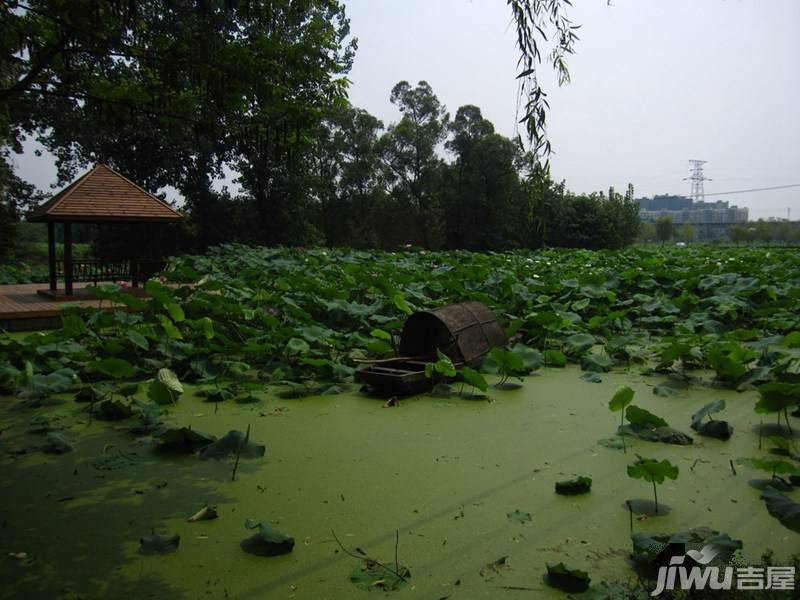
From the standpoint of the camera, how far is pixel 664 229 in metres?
44.8

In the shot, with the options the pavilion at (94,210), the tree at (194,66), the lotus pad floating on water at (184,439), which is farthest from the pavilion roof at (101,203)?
the lotus pad floating on water at (184,439)

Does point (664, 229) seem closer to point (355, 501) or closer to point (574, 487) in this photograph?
point (574, 487)

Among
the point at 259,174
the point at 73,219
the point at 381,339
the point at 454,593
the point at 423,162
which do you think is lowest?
the point at 454,593

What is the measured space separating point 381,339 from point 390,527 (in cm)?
247

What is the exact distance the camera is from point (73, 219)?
760cm

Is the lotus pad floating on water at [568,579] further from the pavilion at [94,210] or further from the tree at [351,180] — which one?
the tree at [351,180]

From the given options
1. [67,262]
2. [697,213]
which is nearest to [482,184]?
[67,262]

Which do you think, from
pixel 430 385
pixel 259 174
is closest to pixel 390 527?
pixel 430 385

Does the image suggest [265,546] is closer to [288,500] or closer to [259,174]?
[288,500]

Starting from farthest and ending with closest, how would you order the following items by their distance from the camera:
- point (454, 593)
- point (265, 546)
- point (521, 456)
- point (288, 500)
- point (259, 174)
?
point (259, 174), point (521, 456), point (288, 500), point (265, 546), point (454, 593)

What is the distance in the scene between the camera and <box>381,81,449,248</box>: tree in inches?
948

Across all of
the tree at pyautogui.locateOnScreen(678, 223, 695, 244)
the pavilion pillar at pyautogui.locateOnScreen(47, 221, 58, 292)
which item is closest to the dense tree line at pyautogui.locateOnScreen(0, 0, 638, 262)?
the pavilion pillar at pyautogui.locateOnScreen(47, 221, 58, 292)

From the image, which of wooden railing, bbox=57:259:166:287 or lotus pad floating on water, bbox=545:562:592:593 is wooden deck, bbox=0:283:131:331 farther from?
lotus pad floating on water, bbox=545:562:592:593

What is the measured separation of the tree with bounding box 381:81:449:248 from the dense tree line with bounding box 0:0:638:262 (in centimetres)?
6
